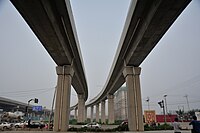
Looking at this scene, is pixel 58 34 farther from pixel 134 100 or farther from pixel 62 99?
pixel 134 100

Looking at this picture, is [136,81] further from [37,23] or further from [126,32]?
[37,23]

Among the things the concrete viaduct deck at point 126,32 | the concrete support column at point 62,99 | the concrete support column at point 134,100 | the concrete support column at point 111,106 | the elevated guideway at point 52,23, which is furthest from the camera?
the concrete support column at point 111,106

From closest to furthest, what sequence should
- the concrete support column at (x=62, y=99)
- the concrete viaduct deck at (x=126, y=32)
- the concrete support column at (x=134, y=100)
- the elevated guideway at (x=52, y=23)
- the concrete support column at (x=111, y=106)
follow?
the elevated guideway at (x=52, y=23) < the concrete viaduct deck at (x=126, y=32) < the concrete support column at (x=134, y=100) < the concrete support column at (x=62, y=99) < the concrete support column at (x=111, y=106)

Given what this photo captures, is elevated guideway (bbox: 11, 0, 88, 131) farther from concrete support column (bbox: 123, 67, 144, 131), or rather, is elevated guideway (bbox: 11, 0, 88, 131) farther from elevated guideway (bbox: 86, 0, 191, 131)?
concrete support column (bbox: 123, 67, 144, 131)

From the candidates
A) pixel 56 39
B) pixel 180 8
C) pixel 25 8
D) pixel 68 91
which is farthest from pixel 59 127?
pixel 180 8

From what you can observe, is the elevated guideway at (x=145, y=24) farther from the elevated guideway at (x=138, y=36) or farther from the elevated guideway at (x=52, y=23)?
the elevated guideway at (x=52, y=23)

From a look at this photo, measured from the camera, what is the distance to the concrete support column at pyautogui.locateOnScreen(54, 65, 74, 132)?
21.1 meters

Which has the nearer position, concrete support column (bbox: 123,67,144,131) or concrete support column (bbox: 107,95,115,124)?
concrete support column (bbox: 123,67,144,131)

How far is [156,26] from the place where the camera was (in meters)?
14.1

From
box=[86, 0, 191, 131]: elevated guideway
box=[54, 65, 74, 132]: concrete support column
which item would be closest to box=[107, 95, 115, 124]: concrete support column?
box=[86, 0, 191, 131]: elevated guideway

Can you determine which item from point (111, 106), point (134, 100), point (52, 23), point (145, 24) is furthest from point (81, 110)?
point (145, 24)

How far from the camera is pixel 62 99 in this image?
866 inches

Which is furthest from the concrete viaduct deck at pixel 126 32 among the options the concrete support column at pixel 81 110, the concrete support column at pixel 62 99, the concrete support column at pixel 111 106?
the concrete support column at pixel 81 110

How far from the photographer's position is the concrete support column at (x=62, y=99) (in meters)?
21.1
